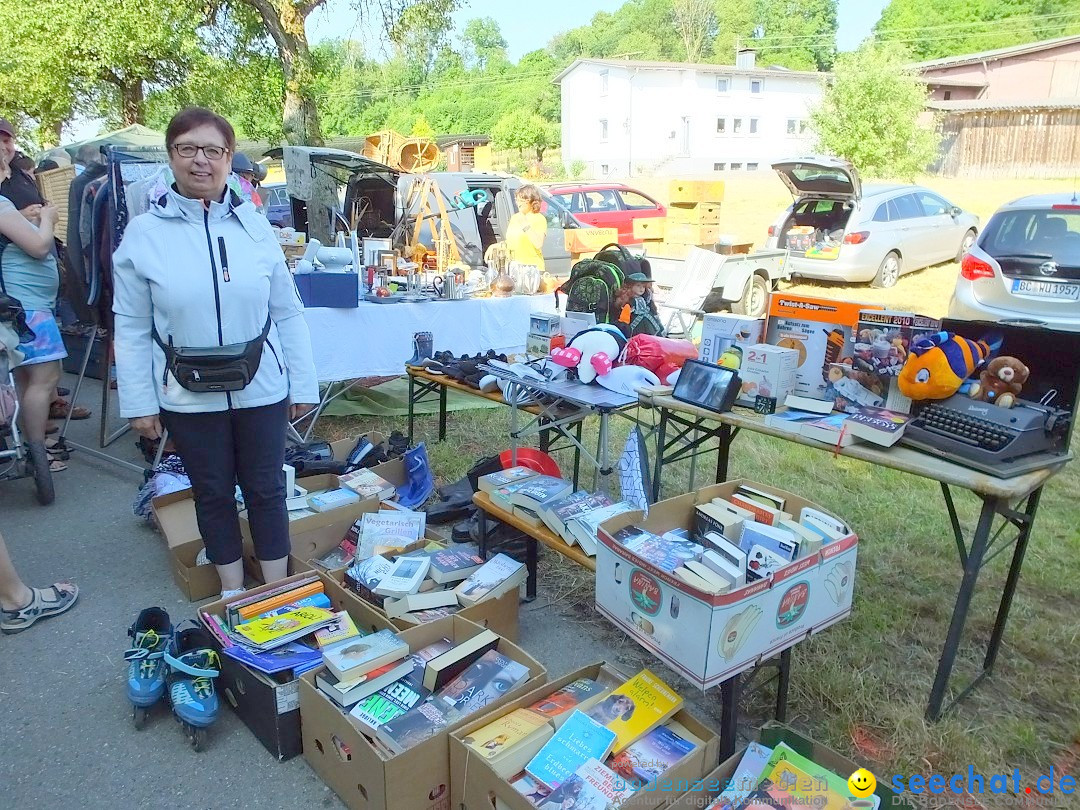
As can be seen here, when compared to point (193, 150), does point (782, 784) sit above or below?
below

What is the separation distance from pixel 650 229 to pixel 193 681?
377 inches

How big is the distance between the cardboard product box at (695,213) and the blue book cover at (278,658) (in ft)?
28.7

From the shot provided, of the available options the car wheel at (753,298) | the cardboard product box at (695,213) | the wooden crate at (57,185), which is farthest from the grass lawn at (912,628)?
the wooden crate at (57,185)

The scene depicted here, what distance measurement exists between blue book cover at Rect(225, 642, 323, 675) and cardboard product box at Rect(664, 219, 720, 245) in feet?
28.5

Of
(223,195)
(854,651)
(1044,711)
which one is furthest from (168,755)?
(1044,711)

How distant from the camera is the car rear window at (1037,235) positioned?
20.0 feet

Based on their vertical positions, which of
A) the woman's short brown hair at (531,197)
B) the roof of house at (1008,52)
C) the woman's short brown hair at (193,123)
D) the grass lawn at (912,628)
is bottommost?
the grass lawn at (912,628)

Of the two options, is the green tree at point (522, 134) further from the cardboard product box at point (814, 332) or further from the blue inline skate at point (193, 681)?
the blue inline skate at point (193, 681)

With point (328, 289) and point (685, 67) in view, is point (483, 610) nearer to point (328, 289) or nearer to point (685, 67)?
point (328, 289)

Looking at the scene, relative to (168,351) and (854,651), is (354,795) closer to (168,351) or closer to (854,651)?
(168,351)

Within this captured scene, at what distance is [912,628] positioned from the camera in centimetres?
292

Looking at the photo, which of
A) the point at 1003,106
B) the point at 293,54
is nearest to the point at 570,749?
the point at 293,54

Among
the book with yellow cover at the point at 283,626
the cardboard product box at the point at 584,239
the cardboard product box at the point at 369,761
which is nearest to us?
the cardboard product box at the point at 369,761

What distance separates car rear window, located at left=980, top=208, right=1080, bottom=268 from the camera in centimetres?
608
